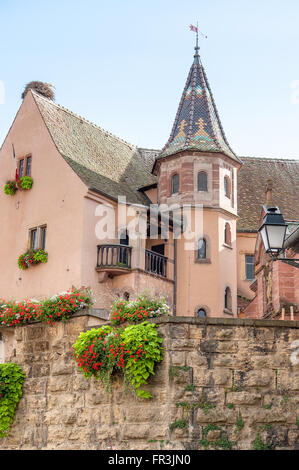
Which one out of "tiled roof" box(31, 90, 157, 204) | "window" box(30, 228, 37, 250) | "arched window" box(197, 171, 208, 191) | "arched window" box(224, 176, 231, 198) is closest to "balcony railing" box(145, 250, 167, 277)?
"tiled roof" box(31, 90, 157, 204)

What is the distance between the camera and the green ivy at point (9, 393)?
14.9 meters

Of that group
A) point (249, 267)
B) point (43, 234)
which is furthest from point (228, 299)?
point (43, 234)

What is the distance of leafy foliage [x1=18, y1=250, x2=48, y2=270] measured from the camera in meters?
30.1

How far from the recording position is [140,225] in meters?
31.3

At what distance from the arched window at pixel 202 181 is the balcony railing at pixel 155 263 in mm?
4026

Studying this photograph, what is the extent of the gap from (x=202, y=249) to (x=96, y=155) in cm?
679

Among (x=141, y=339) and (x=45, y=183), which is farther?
(x=45, y=183)

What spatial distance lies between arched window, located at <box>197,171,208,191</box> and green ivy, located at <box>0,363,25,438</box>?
20.1 metres

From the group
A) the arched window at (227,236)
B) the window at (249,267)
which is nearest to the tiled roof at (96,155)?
the arched window at (227,236)

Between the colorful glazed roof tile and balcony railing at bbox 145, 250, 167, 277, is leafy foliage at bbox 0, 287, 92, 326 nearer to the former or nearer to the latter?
balcony railing at bbox 145, 250, 167, 277

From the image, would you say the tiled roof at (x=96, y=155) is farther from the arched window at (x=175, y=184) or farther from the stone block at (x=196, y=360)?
the stone block at (x=196, y=360)
